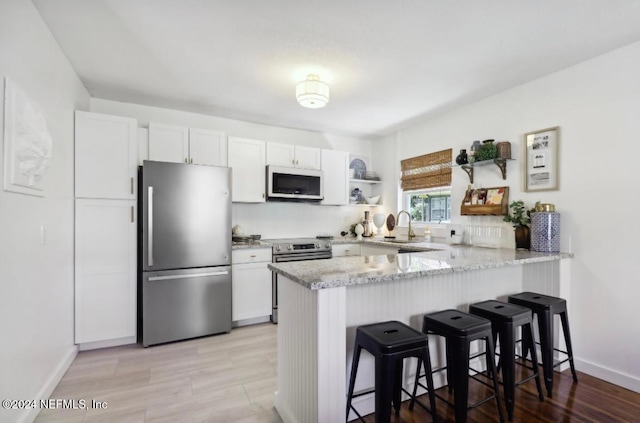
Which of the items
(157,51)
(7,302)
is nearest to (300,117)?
(157,51)

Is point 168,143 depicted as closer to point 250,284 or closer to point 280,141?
point 280,141

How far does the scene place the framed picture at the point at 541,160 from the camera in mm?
2605

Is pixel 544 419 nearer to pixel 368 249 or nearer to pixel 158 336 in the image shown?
pixel 368 249

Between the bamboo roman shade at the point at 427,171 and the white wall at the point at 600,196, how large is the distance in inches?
39.1

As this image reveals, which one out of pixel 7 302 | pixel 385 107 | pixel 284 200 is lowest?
pixel 7 302

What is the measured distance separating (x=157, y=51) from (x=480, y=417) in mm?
3333

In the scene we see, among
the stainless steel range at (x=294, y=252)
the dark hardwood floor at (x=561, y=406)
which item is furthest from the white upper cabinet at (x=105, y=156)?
the dark hardwood floor at (x=561, y=406)

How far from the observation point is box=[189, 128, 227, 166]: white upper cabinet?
11.0 ft

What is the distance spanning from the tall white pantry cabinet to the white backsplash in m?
1.29

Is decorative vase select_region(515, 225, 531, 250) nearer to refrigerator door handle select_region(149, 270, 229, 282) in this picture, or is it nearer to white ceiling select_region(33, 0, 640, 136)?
white ceiling select_region(33, 0, 640, 136)

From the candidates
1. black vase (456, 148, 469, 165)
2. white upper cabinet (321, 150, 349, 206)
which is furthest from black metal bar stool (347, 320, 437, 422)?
white upper cabinet (321, 150, 349, 206)

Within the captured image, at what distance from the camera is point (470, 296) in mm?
2275

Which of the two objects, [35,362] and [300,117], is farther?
[300,117]

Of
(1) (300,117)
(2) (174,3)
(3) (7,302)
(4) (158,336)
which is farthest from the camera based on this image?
(1) (300,117)
